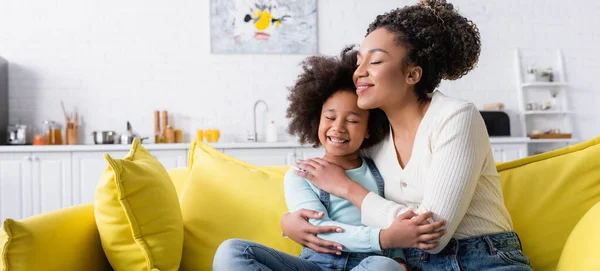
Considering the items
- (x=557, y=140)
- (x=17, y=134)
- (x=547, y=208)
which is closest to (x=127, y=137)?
(x=17, y=134)

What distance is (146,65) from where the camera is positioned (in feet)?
16.2

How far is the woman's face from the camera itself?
1564 millimetres

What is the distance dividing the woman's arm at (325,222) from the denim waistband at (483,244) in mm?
208

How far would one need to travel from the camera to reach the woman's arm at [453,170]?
1.34m

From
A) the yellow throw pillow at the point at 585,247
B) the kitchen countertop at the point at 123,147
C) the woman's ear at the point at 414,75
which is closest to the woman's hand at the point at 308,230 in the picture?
the woman's ear at the point at 414,75

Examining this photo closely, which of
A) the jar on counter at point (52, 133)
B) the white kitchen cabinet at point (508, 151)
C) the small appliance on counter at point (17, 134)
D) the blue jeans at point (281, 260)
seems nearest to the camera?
the blue jeans at point (281, 260)

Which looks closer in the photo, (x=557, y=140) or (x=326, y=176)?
(x=326, y=176)

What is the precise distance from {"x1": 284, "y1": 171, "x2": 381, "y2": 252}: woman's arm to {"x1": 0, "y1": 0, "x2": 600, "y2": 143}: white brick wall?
3.44m

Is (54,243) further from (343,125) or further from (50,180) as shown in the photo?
(50,180)

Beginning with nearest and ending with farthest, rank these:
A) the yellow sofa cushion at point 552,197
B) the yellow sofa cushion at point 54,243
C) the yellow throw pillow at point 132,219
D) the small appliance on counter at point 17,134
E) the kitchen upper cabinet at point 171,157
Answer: the yellow sofa cushion at point 54,243
the yellow throw pillow at point 132,219
the yellow sofa cushion at point 552,197
the kitchen upper cabinet at point 171,157
the small appliance on counter at point 17,134

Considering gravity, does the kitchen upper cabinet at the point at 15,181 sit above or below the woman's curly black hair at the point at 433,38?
below

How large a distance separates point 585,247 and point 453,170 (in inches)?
16.4

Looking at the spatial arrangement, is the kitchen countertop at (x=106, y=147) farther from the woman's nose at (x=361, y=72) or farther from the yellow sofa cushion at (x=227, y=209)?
the woman's nose at (x=361, y=72)

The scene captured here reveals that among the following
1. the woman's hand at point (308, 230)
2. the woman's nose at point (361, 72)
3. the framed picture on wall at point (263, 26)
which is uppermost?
the framed picture on wall at point (263, 26)
